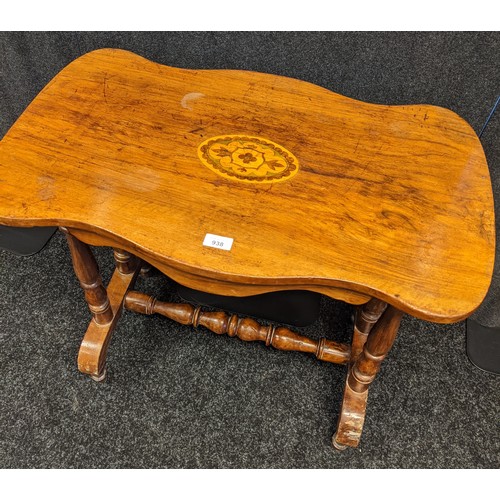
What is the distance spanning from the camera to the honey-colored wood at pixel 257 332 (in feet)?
3.59

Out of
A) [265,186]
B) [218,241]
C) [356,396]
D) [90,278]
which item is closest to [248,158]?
[265,186]

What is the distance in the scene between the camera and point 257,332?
111 cm

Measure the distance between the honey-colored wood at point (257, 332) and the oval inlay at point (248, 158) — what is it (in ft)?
1.31

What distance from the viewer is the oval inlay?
2.78ft

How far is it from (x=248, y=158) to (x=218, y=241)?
216mm

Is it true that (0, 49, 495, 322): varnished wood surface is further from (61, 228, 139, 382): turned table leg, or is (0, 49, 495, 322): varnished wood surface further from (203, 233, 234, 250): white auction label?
(61, 228, 139, 382): turned table leg

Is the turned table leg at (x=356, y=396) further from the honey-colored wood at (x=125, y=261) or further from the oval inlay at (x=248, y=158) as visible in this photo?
the honey-colored wood at (x=125, y=261)

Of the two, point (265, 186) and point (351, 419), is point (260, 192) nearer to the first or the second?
point (265, 186)

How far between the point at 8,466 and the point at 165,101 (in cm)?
83

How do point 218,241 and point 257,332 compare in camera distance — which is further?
point 257,332

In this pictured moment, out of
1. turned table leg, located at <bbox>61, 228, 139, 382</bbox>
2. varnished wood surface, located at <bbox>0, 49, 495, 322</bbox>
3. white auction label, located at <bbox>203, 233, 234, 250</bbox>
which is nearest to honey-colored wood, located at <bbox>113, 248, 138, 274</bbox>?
turned table leg, located at <bbox>61, 228, 139, 382</bbox>

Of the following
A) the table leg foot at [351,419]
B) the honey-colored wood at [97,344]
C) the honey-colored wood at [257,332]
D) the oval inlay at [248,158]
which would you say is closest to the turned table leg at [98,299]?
the honey-colored wood at [97,344]

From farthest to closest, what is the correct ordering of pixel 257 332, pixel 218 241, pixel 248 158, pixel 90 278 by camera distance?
1. pixel 257 332
2. pixel 90 278
3. pixel 248 158
4. pixel 218 241
